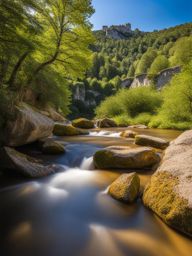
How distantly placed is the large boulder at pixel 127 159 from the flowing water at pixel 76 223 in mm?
462

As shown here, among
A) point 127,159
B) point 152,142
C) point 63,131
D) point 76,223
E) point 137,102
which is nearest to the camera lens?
point 76,223

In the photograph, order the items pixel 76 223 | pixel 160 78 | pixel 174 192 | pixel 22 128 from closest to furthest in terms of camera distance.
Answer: pixel 174 192, pixel 76 223, pixel 22 128, pixel 160 78

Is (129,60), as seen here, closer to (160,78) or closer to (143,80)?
(143,80)

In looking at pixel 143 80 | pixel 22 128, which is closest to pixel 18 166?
pixel 22 128

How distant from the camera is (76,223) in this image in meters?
4.10

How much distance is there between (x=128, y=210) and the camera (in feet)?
14.4

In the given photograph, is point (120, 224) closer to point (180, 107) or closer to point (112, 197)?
point (112, 197)

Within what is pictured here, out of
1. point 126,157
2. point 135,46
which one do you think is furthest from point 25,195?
point 135,46

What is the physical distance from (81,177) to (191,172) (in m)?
3.26

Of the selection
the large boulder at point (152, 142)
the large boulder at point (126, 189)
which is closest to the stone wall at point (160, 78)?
the large boulder at point (152, 142)

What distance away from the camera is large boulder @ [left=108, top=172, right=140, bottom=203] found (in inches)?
183

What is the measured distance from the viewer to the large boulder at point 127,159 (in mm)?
6582

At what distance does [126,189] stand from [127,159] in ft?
6.41

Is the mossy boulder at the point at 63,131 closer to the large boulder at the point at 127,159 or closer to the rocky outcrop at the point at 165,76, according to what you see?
the large boulder at the point at 127,159
